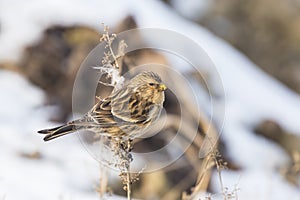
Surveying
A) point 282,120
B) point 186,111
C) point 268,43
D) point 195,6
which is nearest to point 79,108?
point 186,111

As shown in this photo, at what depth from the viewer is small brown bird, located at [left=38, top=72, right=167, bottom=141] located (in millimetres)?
3191

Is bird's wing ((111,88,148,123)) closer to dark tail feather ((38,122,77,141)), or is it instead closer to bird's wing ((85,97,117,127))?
bird's wing ((85,97,117,127))

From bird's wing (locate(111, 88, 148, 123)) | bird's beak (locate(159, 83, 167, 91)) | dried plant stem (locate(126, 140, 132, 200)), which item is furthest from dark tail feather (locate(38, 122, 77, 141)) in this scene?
bird's beak (locate(159, 83, 167, 91))

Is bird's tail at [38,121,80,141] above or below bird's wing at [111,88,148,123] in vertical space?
below

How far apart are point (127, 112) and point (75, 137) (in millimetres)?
2731

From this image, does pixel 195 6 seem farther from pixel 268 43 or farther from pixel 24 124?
pixel 24 124

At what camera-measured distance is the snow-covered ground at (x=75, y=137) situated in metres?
5.39

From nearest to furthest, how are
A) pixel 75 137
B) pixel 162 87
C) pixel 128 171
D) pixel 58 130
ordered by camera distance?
pixel 128 171, pixel 162 87, pixel 58 130, pixel 75 137

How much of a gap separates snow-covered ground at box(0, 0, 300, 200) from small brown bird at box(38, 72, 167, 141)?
5.76ft

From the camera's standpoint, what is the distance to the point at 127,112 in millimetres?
3299

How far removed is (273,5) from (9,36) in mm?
5035

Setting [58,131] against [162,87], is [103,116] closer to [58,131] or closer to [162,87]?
[58,131]

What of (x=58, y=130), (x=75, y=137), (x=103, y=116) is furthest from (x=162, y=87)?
(x=75, y=137)

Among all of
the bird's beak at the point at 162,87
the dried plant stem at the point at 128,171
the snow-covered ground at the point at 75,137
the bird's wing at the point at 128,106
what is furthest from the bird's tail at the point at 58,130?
the snow-covered ground at the point at 75,137
